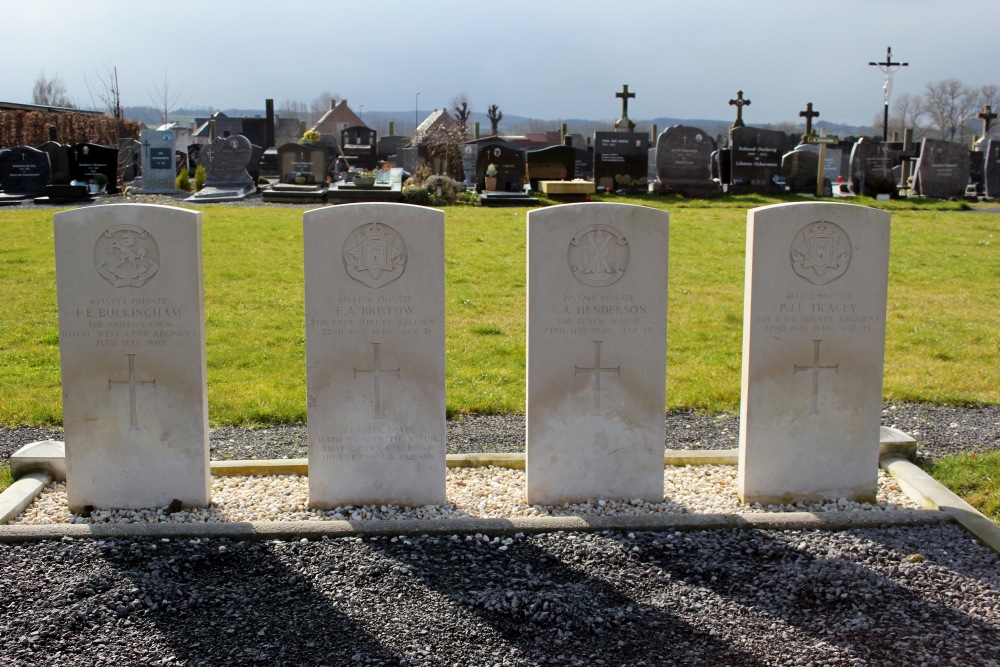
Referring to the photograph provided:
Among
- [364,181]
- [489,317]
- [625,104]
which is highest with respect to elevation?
[625,104]

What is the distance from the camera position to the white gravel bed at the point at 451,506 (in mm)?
5051

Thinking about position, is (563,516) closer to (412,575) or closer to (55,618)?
(412,575)

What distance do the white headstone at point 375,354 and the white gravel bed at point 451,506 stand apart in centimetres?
13

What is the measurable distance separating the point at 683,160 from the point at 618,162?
62.3 inches

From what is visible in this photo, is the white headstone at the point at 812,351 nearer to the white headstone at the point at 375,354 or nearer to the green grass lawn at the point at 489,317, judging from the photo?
the white headstone at the point at 375,354

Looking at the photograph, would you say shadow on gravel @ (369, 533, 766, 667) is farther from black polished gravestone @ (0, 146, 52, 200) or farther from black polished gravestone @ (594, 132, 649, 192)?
black polished gravestone @ (0, 146, 52, 200)

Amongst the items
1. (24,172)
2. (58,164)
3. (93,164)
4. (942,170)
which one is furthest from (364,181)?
(942,170)

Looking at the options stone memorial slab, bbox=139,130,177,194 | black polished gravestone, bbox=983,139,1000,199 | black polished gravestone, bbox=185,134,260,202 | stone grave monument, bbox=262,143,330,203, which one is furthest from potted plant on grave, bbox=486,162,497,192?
black polished gravestone, bbox=983,139,1000,199

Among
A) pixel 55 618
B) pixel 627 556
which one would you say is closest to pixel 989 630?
pixel 627 556

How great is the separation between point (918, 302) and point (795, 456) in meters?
6.90

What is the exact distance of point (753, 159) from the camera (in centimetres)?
2327

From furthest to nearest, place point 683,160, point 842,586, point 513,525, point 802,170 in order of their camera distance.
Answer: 1. point 802,170
2. point 683,160
3. point 513,525
4. point 842,586

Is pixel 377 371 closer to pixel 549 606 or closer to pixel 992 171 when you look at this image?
pixel 549 606

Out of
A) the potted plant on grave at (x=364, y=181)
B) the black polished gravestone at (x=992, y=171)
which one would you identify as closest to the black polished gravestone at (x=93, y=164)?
the potted plant on grave at (x=364, y=181)
